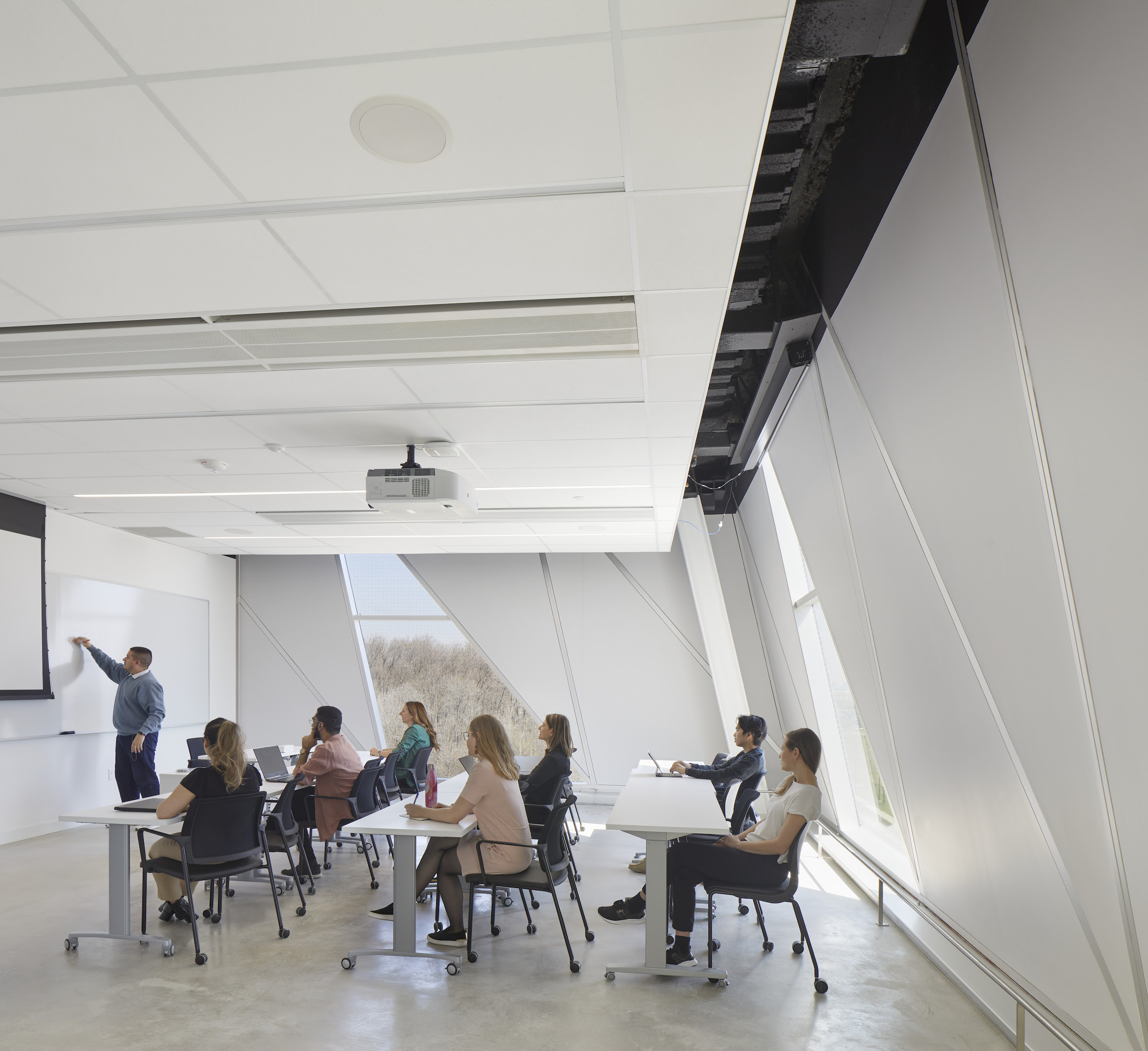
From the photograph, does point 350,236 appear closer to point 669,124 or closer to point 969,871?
point 669,124

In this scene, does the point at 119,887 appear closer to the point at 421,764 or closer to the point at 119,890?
the point at 119,890

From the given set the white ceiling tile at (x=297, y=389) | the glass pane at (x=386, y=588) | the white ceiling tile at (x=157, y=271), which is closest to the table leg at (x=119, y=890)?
the white ceiling tile at (x=297, y=389)

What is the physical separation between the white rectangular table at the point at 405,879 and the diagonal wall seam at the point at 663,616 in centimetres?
666

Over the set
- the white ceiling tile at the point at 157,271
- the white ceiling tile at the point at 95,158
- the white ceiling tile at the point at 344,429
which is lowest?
the white ceiling tile at the point at 95,158

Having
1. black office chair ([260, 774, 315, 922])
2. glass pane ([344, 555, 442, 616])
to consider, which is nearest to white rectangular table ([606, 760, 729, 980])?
black office chair ([260, 774, 315, 922])

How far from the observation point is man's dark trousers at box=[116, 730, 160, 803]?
24.4 ft

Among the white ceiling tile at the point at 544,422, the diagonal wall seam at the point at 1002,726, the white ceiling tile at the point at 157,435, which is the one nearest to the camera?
the diagonal wall seam at the point at 1002,726

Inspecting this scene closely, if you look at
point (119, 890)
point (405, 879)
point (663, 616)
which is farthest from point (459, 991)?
point (663, 616)

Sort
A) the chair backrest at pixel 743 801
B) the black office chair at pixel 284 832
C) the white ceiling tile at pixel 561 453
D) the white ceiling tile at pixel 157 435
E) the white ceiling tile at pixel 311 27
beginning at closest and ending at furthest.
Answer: the white ceiling tile at pixel 311 27
the white ceiling tile at pixel 157 435
the chair backrest at pixel 743 801
the black office chair at pixel 284 832
the white ceiling tile at pixel 561 453

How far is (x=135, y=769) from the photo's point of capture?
7441mm

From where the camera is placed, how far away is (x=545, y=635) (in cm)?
1100

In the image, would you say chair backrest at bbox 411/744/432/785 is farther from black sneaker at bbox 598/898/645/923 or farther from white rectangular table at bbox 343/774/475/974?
white rectangular table at bbox 343/774/475/974

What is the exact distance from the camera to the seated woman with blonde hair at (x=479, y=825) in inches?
167

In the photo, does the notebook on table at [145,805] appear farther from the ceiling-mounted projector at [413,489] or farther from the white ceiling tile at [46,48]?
the white ceiling tile at [46,48]
